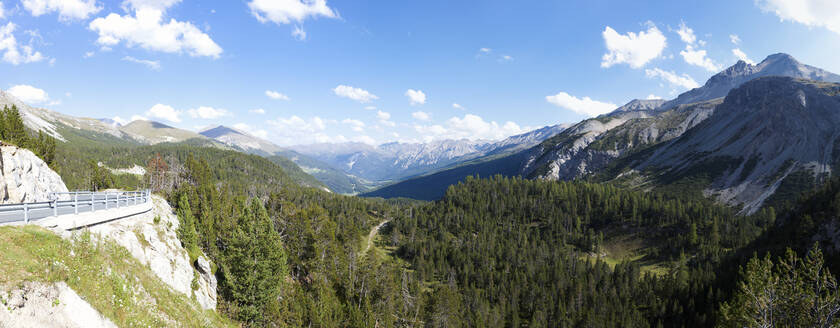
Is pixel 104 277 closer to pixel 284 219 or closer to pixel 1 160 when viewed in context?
pixel 1 160

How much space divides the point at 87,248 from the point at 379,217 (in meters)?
184

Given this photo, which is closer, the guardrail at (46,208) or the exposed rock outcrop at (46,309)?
the exposed rock outcrop at (46,309)

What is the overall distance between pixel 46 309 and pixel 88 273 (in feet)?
11.9

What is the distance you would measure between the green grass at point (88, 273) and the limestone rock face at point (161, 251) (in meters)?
4.50

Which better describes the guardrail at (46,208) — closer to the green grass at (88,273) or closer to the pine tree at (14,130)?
the green grass at (88,273)

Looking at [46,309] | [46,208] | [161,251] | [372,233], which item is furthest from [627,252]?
[46,309]

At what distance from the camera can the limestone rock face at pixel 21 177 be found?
37.8m

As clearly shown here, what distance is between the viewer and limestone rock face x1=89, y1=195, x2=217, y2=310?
25.9 meters

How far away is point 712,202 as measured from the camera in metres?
199

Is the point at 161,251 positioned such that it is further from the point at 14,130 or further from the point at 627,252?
the point at 627,252

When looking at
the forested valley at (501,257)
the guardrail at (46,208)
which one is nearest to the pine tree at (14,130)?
the forested valley at (501,257)

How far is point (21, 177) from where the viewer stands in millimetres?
40844

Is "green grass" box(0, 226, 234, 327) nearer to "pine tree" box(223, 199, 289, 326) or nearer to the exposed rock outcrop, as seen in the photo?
the exposed rock outcrop

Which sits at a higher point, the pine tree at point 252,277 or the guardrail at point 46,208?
the guardrail at point 46,208
